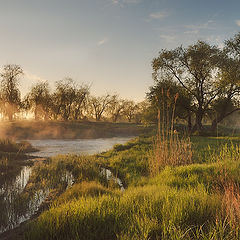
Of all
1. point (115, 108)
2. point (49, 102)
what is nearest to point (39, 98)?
point (49, 102)

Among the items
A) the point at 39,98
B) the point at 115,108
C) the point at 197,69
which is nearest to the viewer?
the point at 197,69

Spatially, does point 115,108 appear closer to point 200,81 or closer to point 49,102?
point 49,102

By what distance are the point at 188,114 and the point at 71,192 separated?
28.8m

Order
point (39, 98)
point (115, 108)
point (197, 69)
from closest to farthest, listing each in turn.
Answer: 1. point (197, 69)
2. point (39, 98)
3. point (115, 108)

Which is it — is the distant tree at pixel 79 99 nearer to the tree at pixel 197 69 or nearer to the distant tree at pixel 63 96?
the distant tree at pixel 63 96

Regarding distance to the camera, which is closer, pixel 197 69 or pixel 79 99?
pixel 197 69

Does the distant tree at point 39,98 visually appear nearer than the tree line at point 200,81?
No

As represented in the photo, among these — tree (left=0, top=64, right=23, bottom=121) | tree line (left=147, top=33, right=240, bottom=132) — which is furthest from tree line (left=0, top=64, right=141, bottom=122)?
tree line (left=147, top=33, right=240, bottom=132)

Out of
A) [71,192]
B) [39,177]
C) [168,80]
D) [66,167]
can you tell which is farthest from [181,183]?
[168,80]

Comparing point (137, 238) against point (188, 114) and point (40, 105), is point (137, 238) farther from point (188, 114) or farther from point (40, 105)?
point (40, 105)

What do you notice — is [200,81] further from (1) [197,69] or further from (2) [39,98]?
(2) [39,98]

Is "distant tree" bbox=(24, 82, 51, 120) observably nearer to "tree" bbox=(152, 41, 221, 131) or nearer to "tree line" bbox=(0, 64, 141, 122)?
"tree line" bbox=(0, 64, 141, 122)

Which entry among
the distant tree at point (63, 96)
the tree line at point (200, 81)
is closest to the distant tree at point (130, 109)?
the distant tree at point (63, 96)

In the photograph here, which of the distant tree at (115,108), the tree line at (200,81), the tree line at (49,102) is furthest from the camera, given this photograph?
the distant tree at (115,108)
